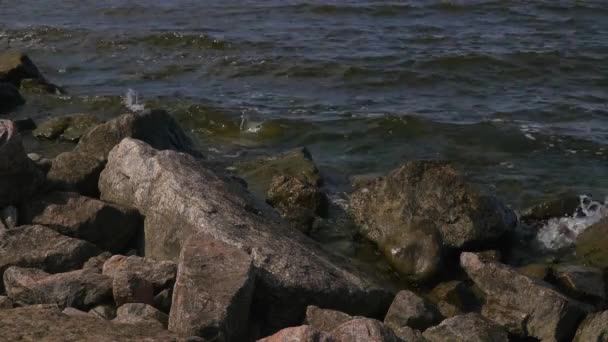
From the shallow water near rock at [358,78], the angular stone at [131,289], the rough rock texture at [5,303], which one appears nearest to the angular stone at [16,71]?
the shallow water near rock at [358,78]

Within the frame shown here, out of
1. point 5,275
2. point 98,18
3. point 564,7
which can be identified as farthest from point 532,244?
point 98,18

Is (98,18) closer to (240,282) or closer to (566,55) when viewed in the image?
(566,55)

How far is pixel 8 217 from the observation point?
8.77m

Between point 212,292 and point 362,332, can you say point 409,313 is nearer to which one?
point 362,332

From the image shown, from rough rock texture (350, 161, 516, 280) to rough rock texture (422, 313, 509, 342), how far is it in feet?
6.18

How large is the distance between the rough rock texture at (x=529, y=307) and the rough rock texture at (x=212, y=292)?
285 centimetres

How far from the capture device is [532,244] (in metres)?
10.8

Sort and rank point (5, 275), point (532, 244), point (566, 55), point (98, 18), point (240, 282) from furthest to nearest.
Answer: point (98, 18) < point (566, 55) < point (532, 244) < point (5, 275) < point (240, 282)

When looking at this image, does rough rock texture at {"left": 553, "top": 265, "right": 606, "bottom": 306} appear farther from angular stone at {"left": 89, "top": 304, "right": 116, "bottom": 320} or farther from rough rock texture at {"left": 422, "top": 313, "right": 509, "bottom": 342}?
angular stone at {"left": 89, "top": 304, "right": 116, "bottom": 320}

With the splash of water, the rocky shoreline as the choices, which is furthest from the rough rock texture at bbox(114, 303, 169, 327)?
the splash of water

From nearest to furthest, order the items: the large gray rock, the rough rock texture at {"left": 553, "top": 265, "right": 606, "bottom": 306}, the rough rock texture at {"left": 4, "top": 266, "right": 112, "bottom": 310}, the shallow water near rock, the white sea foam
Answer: the rough rock texture at {"left": 4, "top": 266, "right": 112, "bottom": 310} → the large gray rock → the rough rock texture at {"left": 553, "top": 265, "right": 606, "bottom": 306} → the white sea foam → the shallow water near rock

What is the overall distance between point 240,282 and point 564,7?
19658 millimetres

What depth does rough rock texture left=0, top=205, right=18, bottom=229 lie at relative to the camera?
8.68m

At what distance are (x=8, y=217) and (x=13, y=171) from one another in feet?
1.58
